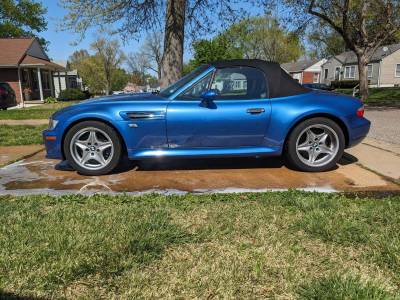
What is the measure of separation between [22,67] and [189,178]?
26811 millimetres

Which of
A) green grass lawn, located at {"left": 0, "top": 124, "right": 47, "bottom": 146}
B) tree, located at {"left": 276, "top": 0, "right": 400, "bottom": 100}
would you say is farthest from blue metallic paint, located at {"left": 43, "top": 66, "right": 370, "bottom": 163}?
tree, located at {"left": 276, "top": 0, "right": 400, "bottom": 100}

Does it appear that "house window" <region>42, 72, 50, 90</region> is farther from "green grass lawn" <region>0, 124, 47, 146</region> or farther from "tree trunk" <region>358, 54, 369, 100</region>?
"tree trunk" <region>358, 54, 369, 100</region>

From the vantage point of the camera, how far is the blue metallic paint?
4043mm

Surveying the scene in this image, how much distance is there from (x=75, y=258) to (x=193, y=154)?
2.22 metres

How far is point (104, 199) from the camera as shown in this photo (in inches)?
130

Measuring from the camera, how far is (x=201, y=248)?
7.72 feet

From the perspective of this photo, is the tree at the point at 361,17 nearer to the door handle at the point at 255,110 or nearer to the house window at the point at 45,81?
the door handle at the point at 255,110

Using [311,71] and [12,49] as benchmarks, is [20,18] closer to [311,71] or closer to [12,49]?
[12,49]

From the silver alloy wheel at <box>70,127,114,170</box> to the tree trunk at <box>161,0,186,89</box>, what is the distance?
4784 mm

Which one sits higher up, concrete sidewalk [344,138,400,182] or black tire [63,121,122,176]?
black tire [63,121,122,176]

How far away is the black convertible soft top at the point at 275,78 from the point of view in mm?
4254

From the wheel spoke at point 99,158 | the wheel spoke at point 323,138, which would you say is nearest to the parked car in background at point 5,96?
the wheel spoke at point 99,158

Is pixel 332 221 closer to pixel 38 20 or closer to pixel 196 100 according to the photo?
pixel 196 100

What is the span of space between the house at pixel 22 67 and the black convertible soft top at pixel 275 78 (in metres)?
24.1
